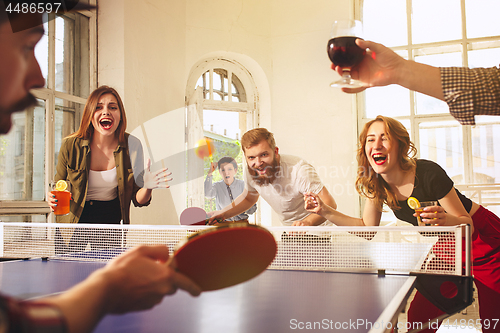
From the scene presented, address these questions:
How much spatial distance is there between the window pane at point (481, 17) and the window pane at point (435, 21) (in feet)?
0.43

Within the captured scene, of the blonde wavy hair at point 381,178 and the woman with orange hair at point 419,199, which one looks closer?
the woman with orange hair at point 419,199

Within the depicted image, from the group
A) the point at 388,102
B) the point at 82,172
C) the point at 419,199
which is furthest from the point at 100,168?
the point at 388,102

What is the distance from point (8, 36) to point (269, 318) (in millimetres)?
780

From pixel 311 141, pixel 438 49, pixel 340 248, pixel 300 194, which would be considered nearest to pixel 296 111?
pixel 311 141

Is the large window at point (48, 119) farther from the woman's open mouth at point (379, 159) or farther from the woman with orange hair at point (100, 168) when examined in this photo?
the woman's open mouth at point (379, 159)

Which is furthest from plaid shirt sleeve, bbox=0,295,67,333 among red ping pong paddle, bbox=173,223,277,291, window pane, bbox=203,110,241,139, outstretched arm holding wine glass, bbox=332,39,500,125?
window pane, bbox=203,110,241,139

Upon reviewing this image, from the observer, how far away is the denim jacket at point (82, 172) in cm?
283

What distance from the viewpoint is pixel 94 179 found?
9.51ft

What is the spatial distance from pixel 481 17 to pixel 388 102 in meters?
1.71

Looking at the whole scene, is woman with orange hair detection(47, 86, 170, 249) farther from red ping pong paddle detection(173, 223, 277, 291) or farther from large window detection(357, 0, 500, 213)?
large window detection(357, 0, 500, 213)

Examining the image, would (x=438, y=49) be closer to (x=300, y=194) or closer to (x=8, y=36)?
(x=300, y=194)

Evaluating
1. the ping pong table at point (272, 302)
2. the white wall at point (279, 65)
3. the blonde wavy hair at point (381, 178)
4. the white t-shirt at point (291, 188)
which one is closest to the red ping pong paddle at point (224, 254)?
the ping pong table at point (272, 302)

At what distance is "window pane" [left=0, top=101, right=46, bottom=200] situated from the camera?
4.03 m

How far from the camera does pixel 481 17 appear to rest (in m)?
5.86
